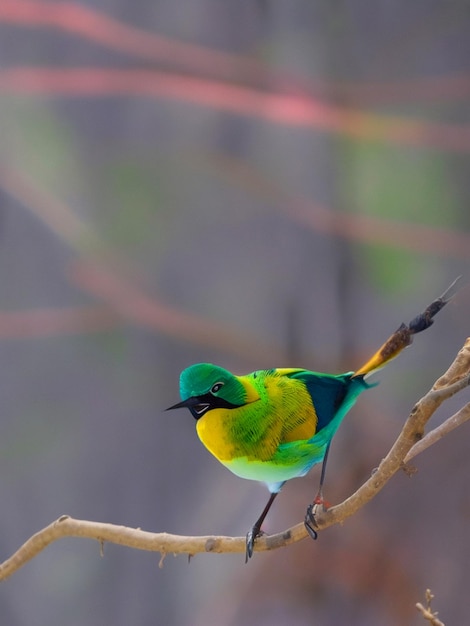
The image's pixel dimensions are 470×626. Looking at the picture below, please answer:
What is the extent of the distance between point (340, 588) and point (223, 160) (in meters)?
0.78

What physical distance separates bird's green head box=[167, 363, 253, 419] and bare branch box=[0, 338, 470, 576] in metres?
0.16

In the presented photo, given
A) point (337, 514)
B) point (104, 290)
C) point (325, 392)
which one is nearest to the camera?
point (337, 514)

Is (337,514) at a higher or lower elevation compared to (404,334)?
lower

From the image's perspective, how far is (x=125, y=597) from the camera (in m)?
1.30

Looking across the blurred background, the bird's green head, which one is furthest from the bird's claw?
the blurred background

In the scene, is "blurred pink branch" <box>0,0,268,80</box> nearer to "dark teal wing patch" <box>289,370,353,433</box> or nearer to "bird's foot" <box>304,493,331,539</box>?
"dark teal wing patch" <box>289,370,353,433</box>

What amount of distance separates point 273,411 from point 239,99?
70cm

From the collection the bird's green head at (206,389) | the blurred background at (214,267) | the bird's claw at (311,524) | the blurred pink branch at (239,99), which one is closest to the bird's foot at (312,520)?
the bird's claw at (311,524)

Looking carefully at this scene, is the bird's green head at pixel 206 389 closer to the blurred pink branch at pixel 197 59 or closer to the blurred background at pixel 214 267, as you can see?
the blurred background at pixel 214 267

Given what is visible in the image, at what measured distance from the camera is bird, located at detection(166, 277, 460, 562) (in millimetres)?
833

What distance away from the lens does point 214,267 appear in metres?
1.36

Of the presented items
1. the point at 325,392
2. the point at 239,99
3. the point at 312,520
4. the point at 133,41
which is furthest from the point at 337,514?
the point at 133,41

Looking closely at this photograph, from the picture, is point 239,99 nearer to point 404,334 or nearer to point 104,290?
point 104,290

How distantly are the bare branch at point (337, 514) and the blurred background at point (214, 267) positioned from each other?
0.30m
